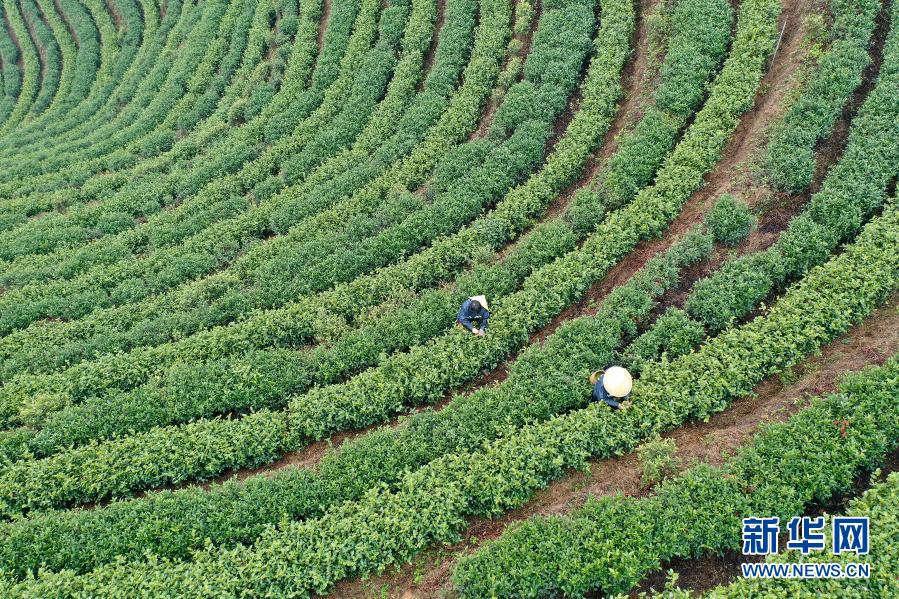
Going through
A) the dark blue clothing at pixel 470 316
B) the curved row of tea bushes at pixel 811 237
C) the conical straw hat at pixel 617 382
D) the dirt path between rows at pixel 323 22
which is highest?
the dirt path between rows at pixel 323 22

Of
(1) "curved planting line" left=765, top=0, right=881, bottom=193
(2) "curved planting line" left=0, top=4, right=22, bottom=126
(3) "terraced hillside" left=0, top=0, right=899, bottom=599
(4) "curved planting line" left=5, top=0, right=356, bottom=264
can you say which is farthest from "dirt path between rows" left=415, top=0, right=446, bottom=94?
(2) "curved planting line" left=0, top=4, right=22, bottom=126

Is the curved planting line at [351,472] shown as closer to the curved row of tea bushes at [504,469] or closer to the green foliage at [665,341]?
the curved row of tea bushes at [504,469]

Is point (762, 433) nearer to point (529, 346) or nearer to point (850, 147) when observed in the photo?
point (529, 346)

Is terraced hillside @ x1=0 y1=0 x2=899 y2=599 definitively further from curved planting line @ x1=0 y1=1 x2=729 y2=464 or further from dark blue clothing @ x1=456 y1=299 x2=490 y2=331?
dark blue clothing @ x1=456 y1=299 x2=490 y2=331

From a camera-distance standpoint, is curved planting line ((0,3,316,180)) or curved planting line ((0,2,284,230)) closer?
curved planting line ((0,2,284,230))

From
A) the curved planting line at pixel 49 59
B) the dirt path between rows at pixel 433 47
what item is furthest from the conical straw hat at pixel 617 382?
the curved planting line at pixel 49 59

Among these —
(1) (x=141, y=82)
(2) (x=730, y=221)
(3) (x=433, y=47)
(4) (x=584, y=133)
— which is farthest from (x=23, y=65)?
(2) (x=730, y=221)
